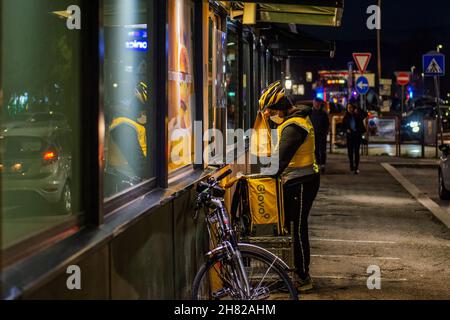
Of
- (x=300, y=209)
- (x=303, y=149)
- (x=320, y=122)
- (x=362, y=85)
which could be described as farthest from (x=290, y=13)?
(x=362, y=85)

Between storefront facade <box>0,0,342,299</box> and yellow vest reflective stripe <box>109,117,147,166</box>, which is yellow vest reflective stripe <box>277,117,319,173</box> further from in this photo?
yellow vest reflective stripe <box>109,117,147,166</box>

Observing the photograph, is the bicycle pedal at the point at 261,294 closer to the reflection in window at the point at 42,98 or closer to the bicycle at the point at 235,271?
the bicycle at the point at 235,271

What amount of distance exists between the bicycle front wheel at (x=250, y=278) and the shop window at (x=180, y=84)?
4.56 feet

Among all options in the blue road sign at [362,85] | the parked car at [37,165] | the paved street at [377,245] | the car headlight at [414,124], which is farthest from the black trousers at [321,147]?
the car headlight at [414,124]

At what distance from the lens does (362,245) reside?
30.7 feet

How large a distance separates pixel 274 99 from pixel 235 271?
91.4 inches

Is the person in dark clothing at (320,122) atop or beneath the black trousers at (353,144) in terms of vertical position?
atop

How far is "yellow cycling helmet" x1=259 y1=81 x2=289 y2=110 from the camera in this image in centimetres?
696

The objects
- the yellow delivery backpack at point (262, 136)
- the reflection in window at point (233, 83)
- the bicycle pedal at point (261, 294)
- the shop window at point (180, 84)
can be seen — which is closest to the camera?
the bicycle pedal at point (261, 294)

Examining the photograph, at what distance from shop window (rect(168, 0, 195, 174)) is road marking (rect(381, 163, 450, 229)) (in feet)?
16.8

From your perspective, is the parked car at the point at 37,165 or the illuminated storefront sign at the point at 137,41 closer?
the parked car at the point at 37,165

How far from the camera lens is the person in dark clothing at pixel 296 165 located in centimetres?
687

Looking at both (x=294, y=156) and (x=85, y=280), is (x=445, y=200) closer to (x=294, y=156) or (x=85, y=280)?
(x=294, y=156)
